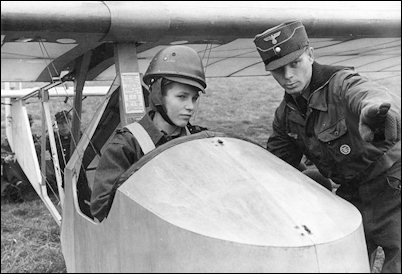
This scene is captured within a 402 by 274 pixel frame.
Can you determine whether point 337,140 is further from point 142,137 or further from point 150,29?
point 150,29

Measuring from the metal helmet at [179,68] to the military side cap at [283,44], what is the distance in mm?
414

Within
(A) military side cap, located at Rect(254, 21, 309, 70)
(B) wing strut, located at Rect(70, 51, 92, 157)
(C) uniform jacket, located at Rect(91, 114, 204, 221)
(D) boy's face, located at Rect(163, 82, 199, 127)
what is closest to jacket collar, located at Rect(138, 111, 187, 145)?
(C) uniform jacket, located at Rect(91, 114, 204, 221)

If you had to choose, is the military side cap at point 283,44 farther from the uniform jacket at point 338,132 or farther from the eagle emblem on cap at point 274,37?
the uniform jacket at point 338,132

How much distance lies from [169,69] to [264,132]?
28.9 feet

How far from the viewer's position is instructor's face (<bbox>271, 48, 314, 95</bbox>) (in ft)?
9.66

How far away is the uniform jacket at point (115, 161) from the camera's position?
7.75 ft

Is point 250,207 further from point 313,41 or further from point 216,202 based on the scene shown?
point 313,41

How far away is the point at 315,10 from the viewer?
15.7 ft

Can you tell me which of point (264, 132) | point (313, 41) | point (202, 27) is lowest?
point (264, 132)

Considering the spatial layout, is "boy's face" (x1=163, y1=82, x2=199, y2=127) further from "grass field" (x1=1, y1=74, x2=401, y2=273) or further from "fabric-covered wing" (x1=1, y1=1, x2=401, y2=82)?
"fabric-covered wing" (x1=1, y1=1, x2=401, y2=82)

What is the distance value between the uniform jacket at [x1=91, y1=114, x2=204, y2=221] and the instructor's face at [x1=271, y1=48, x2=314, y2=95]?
31.0 inches

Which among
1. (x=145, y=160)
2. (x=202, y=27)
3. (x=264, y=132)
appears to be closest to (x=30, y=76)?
(x=202, y=27)

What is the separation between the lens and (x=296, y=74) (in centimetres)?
296

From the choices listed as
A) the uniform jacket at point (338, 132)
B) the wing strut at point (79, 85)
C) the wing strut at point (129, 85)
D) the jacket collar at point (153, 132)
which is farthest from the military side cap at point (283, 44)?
the wing strut at point (79, 85)
